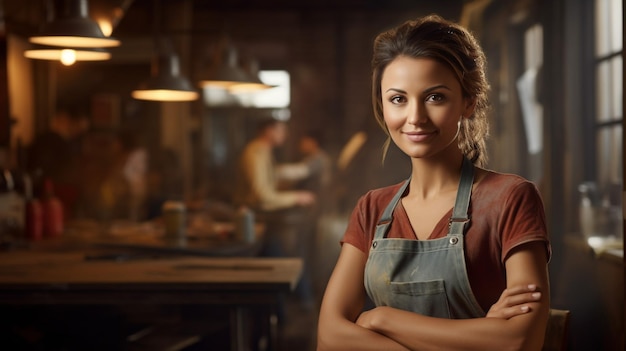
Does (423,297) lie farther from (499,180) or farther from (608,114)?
(608,114)

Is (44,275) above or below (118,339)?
above

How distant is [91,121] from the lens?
31.3ft

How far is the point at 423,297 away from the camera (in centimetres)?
153

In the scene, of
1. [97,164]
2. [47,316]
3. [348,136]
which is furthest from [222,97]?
[47,316]

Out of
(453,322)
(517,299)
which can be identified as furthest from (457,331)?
(517,299)

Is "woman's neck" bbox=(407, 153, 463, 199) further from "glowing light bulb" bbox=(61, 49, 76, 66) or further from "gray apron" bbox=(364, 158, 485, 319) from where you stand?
"glowing light bulb" bbox=(61, 49, 76, 66)

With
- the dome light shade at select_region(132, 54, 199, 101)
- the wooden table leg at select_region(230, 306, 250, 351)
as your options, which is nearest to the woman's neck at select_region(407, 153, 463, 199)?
the wooden table leg at select_region(230, 306, 250, 351)

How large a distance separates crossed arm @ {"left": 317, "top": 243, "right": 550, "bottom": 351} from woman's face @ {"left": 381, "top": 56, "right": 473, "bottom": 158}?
0.25 meters

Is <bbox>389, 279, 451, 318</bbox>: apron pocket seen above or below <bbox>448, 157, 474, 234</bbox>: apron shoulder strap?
below

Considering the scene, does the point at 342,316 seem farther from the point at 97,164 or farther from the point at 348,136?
the point at 348,136

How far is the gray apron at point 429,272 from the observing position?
149 cm

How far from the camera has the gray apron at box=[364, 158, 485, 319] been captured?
149cm

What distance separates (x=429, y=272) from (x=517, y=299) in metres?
0.17

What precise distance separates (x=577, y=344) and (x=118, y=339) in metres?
2.01
